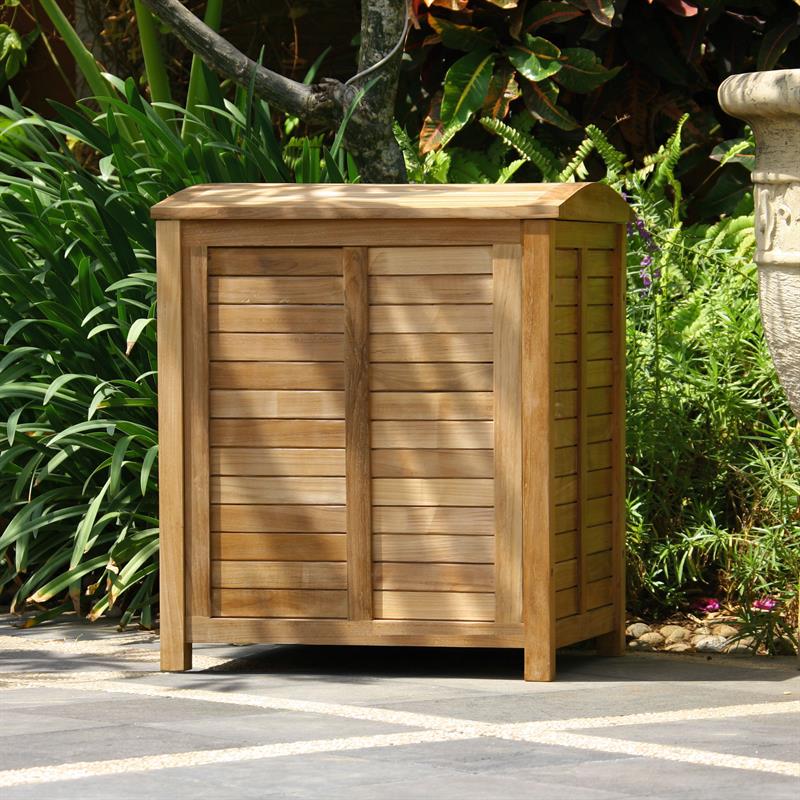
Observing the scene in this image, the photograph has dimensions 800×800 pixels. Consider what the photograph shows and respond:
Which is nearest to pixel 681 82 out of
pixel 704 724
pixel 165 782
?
pixel 704 724

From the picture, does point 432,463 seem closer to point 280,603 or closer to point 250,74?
point 280,603

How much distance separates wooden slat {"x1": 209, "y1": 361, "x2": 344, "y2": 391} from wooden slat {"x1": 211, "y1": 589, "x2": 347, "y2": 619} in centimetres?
61

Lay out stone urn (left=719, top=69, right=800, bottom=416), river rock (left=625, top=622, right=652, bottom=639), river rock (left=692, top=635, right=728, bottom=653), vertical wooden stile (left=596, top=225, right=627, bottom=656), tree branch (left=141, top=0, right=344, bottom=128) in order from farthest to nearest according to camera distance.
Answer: tree branch (left=141, top=0, right=344, bottom=128), river rock (left=625, top=622, right=652, bottom=639), river rock (left=692, top=635, right=728, bottom=653), vertical wooden stile (left=596, top=225, right=627, bottom=656), stone urn (left=719, top=69, right=800, bottom=416)

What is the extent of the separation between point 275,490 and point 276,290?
1.95 ft

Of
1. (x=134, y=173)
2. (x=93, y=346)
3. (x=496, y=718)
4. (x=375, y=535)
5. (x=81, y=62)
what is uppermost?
(x=81, y=62)

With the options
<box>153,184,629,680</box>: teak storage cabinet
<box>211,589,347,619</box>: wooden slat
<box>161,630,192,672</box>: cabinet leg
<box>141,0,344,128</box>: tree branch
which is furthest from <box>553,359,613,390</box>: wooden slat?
<box>141,0,344,128</box>: tree branch

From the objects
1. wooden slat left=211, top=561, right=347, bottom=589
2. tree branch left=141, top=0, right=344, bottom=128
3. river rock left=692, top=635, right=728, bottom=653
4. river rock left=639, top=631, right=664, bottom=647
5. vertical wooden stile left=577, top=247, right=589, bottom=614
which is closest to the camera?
wooden slat left=211, top=561, right=347, bottom=589

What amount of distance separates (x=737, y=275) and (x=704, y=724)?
9.52 ft

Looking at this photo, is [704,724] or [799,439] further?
[799,439]

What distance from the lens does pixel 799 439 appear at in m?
6.20

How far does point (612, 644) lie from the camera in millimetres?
5723

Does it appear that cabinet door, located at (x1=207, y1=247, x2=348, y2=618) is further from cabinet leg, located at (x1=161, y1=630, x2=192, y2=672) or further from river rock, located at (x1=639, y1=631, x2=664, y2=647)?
river rock, located at (x1=639, y1=631, x2=664, y2=647)

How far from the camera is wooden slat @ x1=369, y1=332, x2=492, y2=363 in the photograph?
5121mm

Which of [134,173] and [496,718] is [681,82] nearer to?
[134,173]
